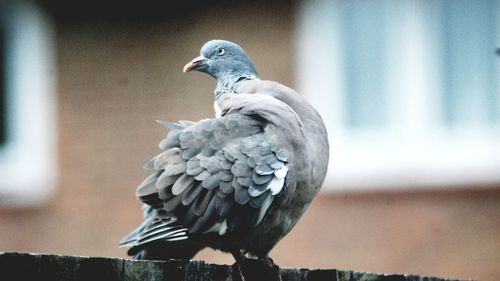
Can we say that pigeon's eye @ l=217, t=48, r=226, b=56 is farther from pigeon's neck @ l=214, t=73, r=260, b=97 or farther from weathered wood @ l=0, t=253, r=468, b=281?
weathered wood @ l=0, t=253, r=468, b=281

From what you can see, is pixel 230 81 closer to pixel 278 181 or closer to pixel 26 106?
pixel 278 181

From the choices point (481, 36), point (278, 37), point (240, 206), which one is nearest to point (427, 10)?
point (481, 36)

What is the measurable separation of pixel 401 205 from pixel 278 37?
1831 mm

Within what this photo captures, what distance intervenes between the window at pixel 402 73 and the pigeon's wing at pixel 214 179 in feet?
21.0

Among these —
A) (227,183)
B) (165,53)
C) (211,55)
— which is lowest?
(227,183)

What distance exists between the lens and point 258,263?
4.20 metres

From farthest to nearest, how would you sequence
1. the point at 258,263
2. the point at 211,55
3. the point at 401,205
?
1. the point at 401,205
2. the point at 211,55
3. the point at 258,263

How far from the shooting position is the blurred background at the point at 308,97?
10.6 m

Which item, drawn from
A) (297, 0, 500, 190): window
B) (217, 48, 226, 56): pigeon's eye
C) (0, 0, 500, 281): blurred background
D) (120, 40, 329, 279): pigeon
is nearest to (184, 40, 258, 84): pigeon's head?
(217, 48, 226, 56): pigeon's eye

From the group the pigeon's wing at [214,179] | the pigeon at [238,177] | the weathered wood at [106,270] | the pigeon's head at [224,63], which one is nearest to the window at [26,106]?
the pigeon's head at [224,63]

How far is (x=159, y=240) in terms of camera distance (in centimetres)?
445

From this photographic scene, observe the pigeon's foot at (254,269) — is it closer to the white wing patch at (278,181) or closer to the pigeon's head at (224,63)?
the white wing patch at (278,181)

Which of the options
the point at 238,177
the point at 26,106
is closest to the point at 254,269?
the point at 238,177

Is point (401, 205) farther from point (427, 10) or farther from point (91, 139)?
point (91, 139)
